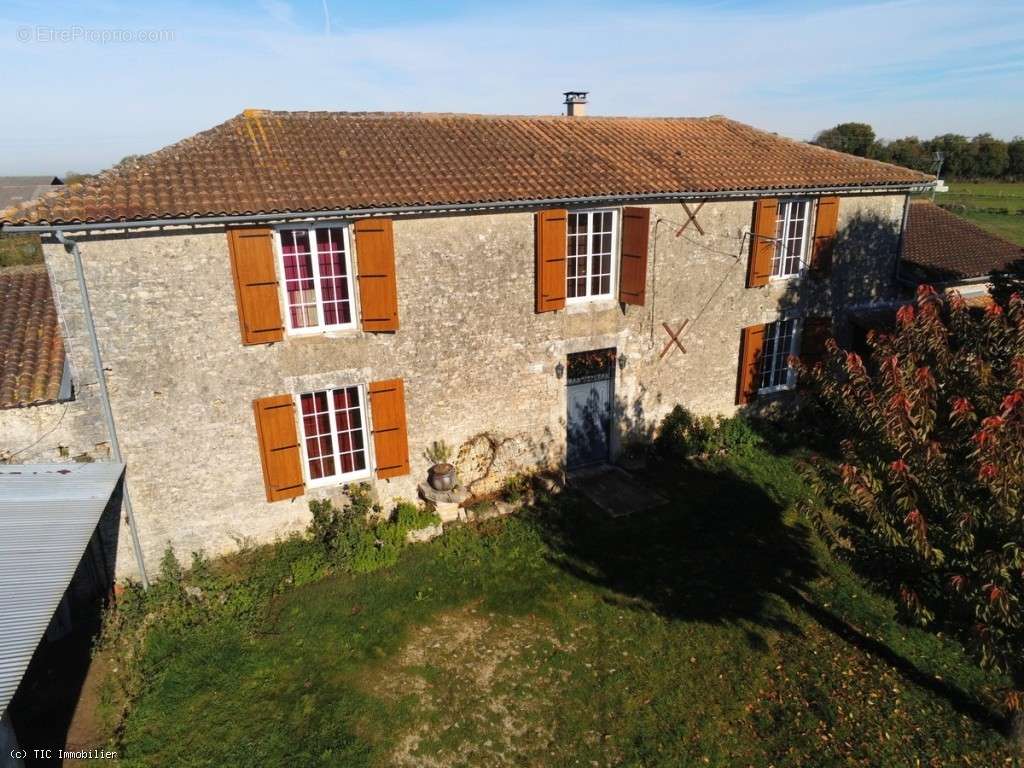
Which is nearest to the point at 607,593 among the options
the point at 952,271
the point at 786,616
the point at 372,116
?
the point at 786,616

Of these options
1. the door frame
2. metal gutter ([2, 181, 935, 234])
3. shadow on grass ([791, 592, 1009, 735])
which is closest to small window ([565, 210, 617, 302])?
metal gutter ([2, 181, 935, 234])

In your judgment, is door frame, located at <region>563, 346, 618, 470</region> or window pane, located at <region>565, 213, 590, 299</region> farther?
door frame, located at <region>563, 346, 618, 470</region>

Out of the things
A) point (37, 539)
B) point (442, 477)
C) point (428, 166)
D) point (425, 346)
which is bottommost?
point (442, 477)

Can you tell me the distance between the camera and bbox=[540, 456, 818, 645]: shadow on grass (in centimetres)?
923

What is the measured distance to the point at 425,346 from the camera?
1045cm

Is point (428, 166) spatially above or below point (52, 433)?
above

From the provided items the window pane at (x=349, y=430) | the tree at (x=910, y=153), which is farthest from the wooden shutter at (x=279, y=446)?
the tree at (x=910, y=153)

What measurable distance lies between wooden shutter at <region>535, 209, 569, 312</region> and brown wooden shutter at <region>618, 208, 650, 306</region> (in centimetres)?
122

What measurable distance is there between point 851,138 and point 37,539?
84.0 m

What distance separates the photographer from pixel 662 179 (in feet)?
38.9

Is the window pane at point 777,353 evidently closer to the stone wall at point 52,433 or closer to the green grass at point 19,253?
the stone wall at point 52,433

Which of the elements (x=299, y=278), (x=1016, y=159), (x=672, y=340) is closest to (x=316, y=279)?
(x=299, y=278)

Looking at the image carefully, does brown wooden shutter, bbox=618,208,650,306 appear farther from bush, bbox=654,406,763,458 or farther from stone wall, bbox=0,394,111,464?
stone wall, bbox=0,394,111,464

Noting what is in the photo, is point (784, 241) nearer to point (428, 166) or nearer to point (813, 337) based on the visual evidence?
point (813, 337)
